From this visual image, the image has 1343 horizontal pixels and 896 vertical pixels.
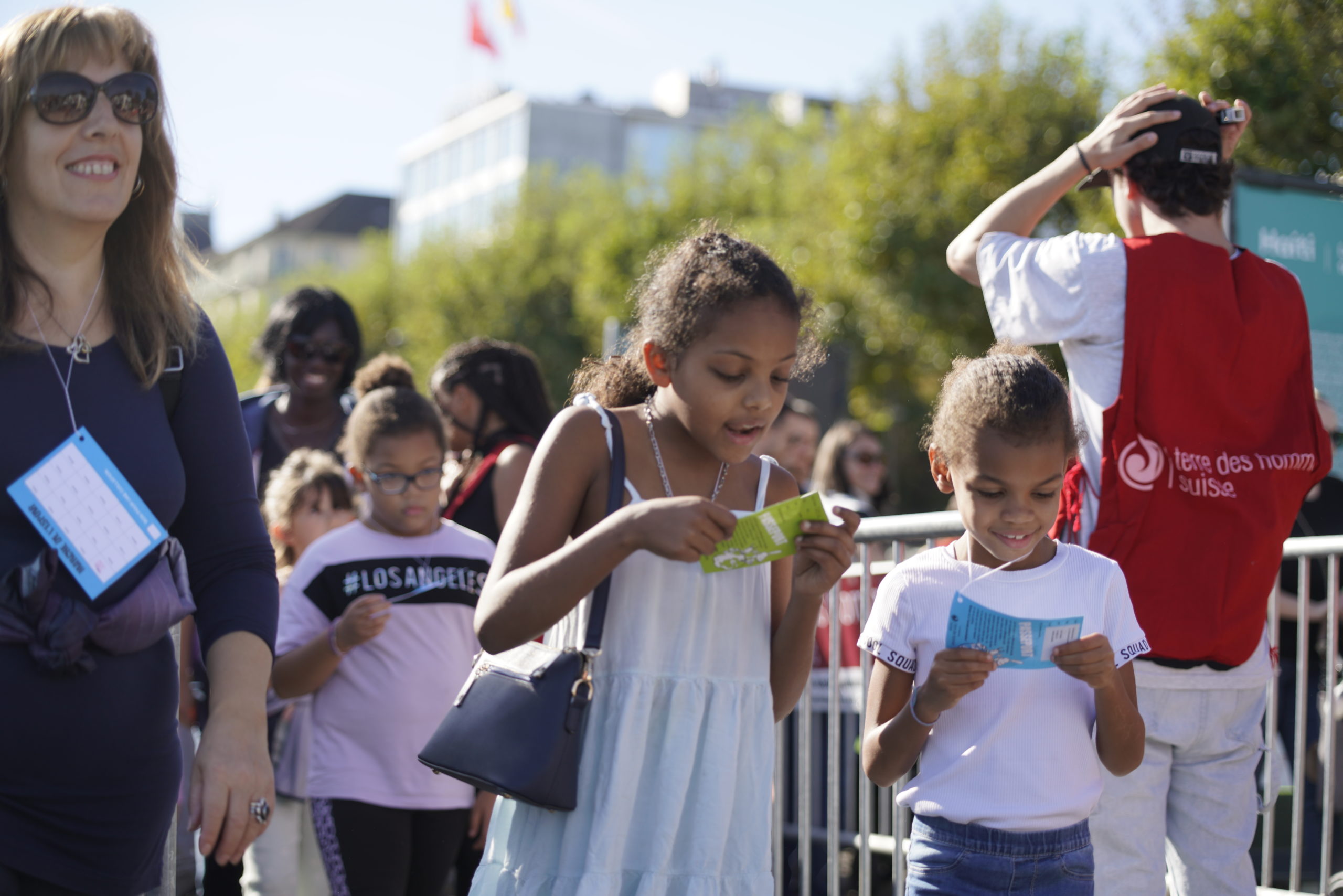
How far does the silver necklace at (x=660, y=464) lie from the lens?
2482 mm

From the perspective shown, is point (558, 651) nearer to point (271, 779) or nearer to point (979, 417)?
point (271, 779)

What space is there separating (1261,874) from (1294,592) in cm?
166

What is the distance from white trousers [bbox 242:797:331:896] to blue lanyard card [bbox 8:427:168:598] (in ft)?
7.50

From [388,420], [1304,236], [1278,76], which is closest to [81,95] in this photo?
[388,420]

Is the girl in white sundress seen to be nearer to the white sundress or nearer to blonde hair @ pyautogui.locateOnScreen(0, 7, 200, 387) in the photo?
the white sundress

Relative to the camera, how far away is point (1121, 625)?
2.66 m

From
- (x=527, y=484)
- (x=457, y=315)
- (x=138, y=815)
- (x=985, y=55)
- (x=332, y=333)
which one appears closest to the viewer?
(x=138, y=815)

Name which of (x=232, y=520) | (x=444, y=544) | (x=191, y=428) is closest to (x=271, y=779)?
(x=232, y=520)

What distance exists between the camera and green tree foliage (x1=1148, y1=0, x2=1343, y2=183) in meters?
9.85

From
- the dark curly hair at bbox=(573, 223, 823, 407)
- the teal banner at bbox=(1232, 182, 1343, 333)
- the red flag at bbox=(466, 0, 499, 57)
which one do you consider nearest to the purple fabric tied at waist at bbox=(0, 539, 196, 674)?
the dark curly hair at bbox=(573, 223, 823, 407)

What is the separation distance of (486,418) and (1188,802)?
2.88 m

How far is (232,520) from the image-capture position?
2.21 metres

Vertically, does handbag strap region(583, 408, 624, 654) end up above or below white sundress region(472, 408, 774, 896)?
above

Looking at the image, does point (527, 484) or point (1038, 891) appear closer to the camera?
point (527, 484)
